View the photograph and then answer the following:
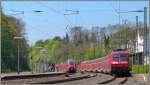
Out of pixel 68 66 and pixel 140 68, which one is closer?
pixel 140 68

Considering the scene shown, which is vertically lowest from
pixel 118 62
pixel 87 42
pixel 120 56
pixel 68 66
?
pixel 68 66

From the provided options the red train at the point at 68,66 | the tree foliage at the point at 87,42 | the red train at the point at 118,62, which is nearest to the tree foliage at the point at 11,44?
the tree foliage at the point at 87,42

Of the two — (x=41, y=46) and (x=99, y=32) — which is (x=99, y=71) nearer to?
(x=41, y=46)

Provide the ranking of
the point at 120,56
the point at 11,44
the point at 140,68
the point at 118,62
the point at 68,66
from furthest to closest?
the point at 68,66, the point at 11,44, the point at 140,68, the point at 118,62, the point at 120,56

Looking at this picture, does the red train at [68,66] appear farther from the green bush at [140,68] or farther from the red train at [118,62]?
the red train at [118,62]

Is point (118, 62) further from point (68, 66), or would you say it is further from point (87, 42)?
point (68, 66)

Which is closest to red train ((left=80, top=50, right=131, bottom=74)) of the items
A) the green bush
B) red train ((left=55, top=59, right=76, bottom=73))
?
the green bush

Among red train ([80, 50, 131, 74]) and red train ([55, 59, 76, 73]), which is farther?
red train ([55, 59, 76, 73])

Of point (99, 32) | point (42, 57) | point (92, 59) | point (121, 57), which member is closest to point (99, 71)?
point (92, 59)

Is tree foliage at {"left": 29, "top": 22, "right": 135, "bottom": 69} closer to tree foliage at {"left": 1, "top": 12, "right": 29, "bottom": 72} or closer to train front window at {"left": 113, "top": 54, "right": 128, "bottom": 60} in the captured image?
train front window at {"left": 113, "top": 54, "right": 128, "bottom": 60}

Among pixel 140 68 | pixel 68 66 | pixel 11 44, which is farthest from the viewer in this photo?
pixel 68 66

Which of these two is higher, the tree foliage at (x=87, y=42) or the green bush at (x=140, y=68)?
the tree foliage at (x=87, y=42)

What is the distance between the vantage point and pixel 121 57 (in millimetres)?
43406

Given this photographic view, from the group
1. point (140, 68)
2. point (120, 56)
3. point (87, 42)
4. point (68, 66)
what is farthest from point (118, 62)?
point (68, 66)
